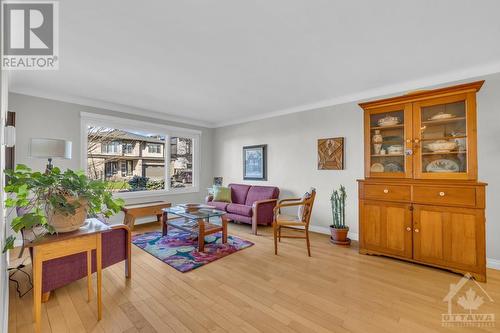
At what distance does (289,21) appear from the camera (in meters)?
1.90

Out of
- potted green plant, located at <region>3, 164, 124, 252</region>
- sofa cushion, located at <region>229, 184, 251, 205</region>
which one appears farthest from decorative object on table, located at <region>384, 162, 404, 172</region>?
potted green plant, located at <region>3, 164, 124, 252</region>

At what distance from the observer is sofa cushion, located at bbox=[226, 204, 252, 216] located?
4.35 metres

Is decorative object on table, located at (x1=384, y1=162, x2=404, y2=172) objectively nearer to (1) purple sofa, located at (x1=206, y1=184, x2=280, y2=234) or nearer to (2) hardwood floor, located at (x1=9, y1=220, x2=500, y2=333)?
(2) hardwood floor, located at (x1=9, y1=220, x2=500, y2=333)

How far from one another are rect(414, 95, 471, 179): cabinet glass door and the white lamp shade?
14.8 feet

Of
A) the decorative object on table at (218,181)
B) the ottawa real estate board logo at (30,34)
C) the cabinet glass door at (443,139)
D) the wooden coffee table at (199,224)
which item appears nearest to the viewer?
the ottawa real estate board logo at (30,34)

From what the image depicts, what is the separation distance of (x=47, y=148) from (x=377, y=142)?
4324 millimetres

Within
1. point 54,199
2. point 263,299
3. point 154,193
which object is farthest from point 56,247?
point 154,193

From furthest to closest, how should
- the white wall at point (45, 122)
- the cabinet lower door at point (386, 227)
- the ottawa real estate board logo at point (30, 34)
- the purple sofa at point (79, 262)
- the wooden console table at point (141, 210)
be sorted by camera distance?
1. the wooden console table at point (141, 210)
2. the white wall at point (45, 122)
3. the cabinet lower door at point (386, 227)
4. the purple sofa at point (79, 262)
5. the ottawa real estate board logo at point (30, 34)

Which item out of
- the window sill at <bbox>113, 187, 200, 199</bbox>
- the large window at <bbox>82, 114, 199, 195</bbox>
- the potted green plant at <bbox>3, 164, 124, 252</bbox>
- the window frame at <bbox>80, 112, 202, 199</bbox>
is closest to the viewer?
the potted green plant at <bbox>3, 164, 124, 252</bbox>

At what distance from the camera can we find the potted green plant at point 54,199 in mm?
1462

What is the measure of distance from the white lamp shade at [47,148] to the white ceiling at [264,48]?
93 centimetres

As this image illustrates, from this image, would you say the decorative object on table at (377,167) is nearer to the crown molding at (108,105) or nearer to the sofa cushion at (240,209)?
the sofa cushion at (240,209)

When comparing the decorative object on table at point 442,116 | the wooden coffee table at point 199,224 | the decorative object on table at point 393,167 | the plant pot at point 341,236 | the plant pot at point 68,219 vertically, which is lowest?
the plant pot at point 341,236

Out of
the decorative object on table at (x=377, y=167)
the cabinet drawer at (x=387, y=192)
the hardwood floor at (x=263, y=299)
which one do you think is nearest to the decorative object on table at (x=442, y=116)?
the decorative object on table at (x=377, y=167)
